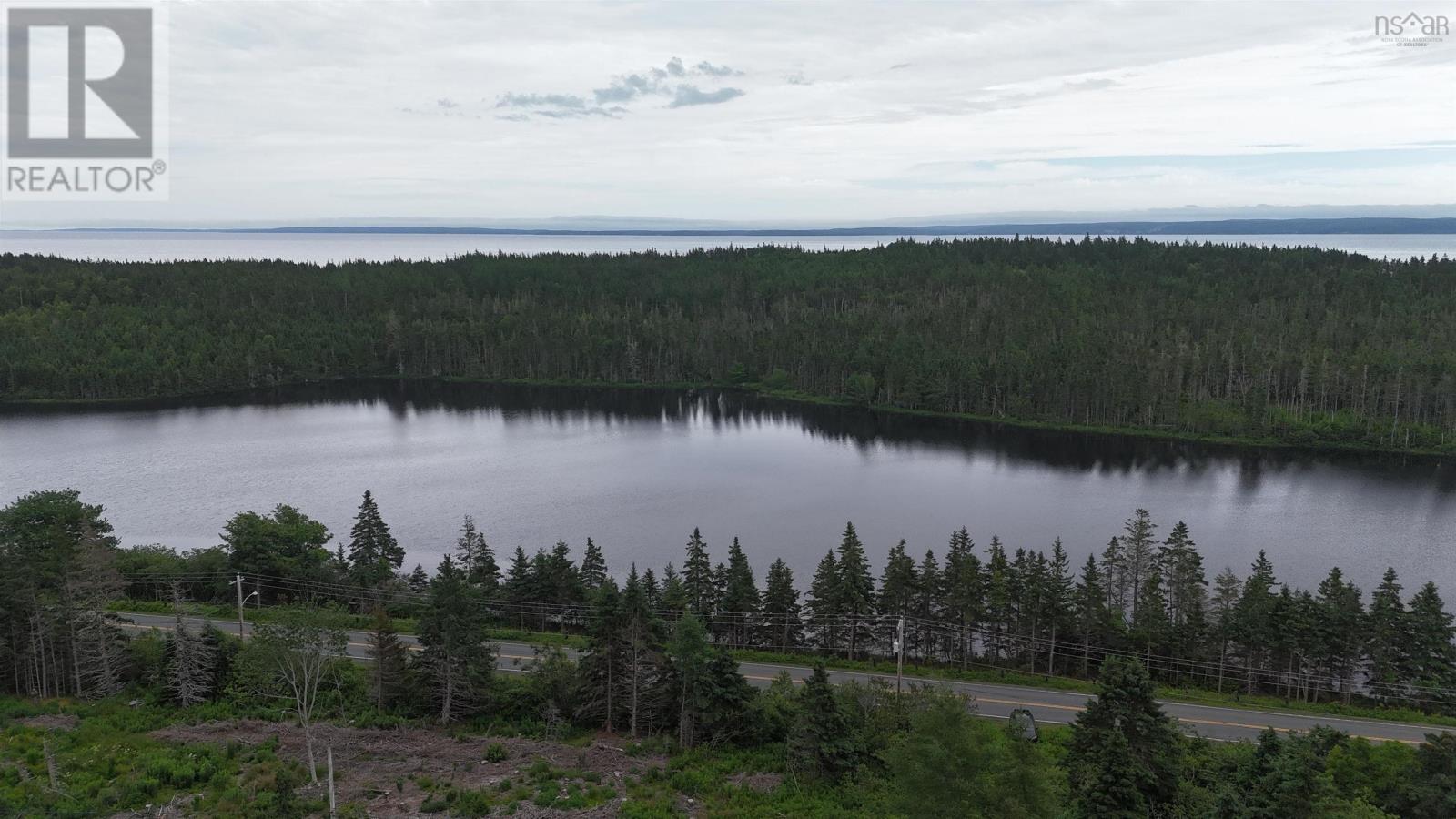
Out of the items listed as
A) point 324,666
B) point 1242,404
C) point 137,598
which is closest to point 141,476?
point 137,598

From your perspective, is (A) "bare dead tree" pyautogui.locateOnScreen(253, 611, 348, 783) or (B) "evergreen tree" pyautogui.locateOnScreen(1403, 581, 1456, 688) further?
(B) "evergreen tree" pyautogui.locateOnScreen(1403, 581, 1456, 688)

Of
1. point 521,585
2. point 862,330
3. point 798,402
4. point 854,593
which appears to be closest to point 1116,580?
point 854,593

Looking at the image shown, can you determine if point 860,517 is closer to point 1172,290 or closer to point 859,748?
point 859,748

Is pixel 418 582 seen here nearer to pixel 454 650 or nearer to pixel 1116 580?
pixel 454 650

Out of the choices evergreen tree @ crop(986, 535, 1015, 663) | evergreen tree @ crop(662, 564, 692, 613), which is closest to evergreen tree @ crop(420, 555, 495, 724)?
evergreen tree @ crop(662, 564, 692, 613)

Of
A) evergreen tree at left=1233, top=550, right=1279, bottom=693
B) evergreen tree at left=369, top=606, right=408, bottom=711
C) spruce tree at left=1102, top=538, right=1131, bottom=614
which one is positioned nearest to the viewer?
evergreen tree at left=369, top=606, right=408, bottom=711

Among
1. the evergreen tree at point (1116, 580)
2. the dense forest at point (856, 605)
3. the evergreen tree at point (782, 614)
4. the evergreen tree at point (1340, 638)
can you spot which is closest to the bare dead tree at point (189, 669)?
the dense forest at point (856, 605)

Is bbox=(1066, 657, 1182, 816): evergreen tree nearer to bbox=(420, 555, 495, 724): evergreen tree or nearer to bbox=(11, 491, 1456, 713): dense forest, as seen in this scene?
bbox=(11, 491, 1456, 713): dense forest
